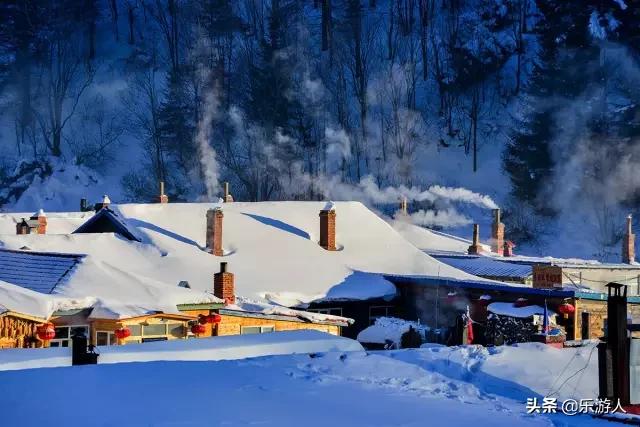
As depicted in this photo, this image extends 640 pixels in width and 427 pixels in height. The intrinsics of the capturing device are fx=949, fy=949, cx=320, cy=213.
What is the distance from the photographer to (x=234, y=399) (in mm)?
10000

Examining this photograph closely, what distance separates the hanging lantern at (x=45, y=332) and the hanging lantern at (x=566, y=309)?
1392 cm

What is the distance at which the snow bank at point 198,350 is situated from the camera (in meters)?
13.4

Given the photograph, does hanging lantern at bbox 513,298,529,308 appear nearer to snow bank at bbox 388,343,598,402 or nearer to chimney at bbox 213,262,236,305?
chimney at bbox 213,262,236,305

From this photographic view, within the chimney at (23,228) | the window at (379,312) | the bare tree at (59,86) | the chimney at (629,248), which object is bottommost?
the window at (379,312)

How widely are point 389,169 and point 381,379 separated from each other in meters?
57.8

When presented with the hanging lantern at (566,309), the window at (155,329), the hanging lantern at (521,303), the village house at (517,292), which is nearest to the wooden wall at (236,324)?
the window at (155,329)

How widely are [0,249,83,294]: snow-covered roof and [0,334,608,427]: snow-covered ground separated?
1372 cm

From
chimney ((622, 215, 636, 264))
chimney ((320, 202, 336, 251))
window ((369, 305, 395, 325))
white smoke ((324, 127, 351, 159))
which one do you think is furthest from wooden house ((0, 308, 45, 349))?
white smoke ((324, 127, 351, 159))

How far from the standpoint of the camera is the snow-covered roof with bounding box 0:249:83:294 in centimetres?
2498

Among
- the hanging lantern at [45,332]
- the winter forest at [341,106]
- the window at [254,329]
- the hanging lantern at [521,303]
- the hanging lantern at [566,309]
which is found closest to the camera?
the hanging lantern at [45,332]

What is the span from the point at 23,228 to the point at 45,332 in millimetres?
20612

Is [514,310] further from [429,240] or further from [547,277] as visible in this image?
[429,240]

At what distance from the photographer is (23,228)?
40438 mm

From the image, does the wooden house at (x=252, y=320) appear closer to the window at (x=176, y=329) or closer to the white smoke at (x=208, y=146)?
the window at (x=176, y=329)
